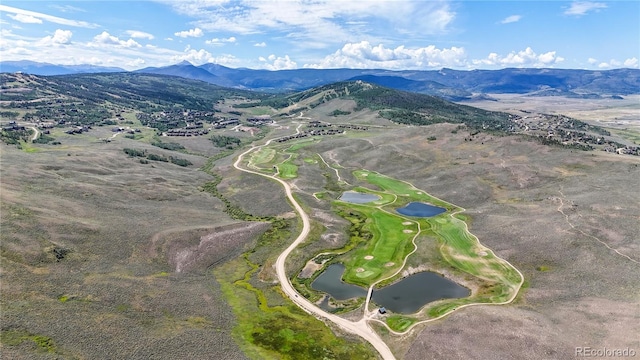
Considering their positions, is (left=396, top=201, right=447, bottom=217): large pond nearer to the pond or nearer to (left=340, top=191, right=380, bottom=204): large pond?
(left=340, top=191, right=380, bottom=204): large pond

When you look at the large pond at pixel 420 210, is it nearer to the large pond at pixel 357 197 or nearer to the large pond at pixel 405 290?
the large pond at pixel 357 197

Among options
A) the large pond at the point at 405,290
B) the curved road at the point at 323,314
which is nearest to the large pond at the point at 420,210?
the curved road at the point at 323,314

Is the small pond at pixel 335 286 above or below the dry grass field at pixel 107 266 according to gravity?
below

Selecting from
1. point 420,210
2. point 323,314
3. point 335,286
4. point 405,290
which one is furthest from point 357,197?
point 323,314

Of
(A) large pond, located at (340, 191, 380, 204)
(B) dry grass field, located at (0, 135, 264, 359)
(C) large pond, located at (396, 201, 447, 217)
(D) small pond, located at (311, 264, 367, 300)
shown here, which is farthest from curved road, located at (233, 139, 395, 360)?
(C) large pond, located at (396, 201, 447, 217)

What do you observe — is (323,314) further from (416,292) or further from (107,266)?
(107,266)

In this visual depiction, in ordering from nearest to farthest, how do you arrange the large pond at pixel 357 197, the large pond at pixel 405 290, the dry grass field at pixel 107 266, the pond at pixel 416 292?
the dry grass field at pixel 107 266, the pond at pixel 416 292, the large pond at pixel 405 290, the large pond at pixel 357 197
